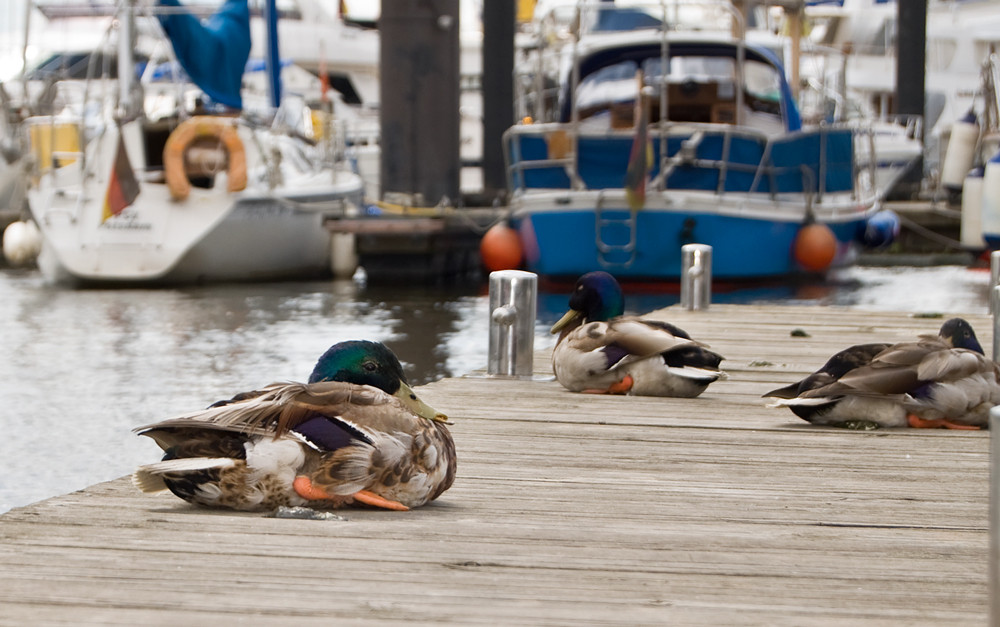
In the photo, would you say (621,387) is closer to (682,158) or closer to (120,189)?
(682,158)

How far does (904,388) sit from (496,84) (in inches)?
743

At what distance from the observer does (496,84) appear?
24.4m

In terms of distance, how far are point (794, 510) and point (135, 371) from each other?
8.21 metres

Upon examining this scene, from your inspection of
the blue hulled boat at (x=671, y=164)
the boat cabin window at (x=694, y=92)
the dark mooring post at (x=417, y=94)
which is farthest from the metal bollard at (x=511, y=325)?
the dark mooring post at (x=417, y=94)

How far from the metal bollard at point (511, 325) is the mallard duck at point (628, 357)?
411mm

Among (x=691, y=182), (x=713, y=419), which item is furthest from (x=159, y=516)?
(x=691, y=182)

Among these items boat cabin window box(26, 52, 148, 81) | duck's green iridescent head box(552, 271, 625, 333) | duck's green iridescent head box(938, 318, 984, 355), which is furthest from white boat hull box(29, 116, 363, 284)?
boat cabin window box(26, 52, 148, 81)

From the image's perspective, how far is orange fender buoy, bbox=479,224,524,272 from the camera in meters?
18.6

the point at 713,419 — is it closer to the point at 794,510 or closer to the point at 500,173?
the point at 794,510

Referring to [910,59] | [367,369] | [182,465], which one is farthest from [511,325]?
[910,59]

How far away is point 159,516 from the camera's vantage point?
4.07m

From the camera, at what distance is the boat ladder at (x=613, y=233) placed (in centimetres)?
1742

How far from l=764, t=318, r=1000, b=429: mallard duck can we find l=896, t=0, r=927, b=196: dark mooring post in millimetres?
20372

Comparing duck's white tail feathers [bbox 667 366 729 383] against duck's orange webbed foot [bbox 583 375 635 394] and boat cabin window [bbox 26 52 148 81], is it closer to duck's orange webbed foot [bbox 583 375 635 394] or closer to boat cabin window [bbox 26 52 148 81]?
duck's orange webbed foot [bbox 583 375 635 394]
